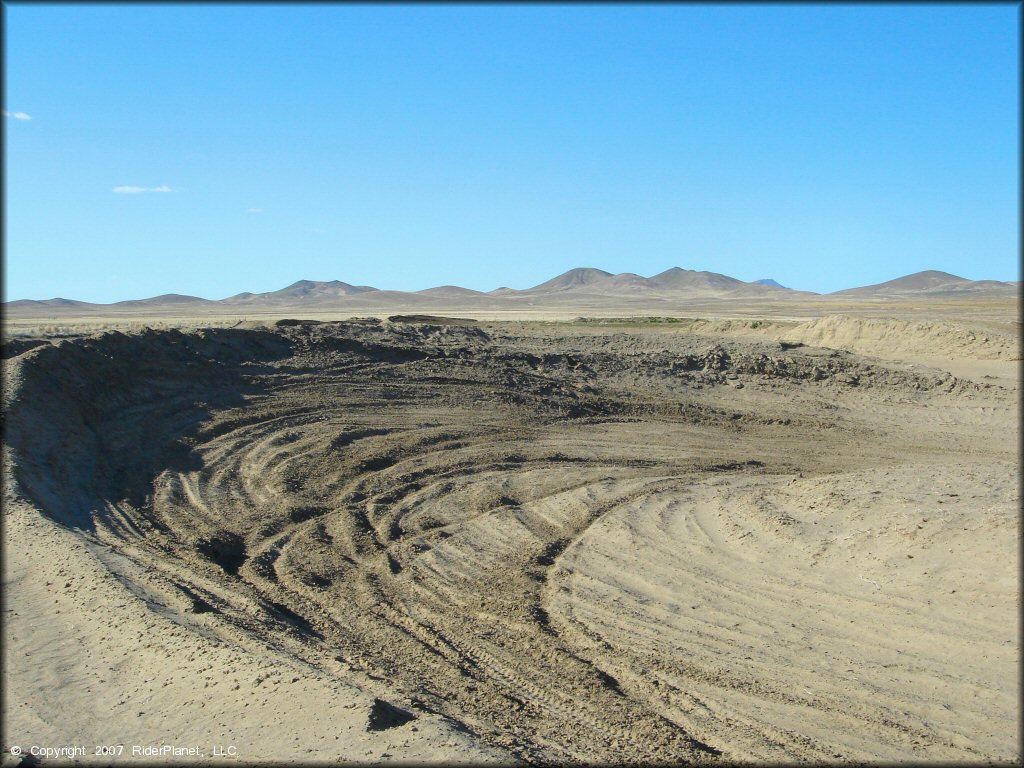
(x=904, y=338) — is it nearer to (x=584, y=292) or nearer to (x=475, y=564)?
(x=475, y=564)

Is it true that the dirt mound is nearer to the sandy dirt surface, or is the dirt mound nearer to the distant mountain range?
the sandy dirt surface

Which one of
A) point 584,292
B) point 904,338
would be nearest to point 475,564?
point 904,338

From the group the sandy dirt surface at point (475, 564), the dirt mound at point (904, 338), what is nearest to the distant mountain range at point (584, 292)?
the dirt mound at point (904, 338)

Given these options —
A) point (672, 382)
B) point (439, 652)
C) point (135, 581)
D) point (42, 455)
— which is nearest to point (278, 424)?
point (42, 455)

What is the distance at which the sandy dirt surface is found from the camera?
6086mm

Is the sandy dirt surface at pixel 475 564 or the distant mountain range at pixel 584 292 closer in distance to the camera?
the sandy dirt surface at pixel 475 564

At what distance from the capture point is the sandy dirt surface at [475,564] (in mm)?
6086

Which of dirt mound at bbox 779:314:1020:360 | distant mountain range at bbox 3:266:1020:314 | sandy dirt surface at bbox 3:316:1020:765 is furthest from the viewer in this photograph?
distant mountain range at bbox 3:266:1020:314

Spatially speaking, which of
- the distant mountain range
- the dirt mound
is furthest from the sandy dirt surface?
the distant mountain range

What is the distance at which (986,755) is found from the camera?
5.89m

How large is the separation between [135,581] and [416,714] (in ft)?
13.2

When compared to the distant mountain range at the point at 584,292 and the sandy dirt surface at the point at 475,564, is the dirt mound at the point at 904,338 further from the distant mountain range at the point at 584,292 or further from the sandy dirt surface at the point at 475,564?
the distant mountain range at the point at 584,292

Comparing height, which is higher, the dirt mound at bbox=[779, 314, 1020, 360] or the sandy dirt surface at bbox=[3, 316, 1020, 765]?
the dirt mound at bbox=[779, 314, 1020, 360]

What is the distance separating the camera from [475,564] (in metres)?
10.3
